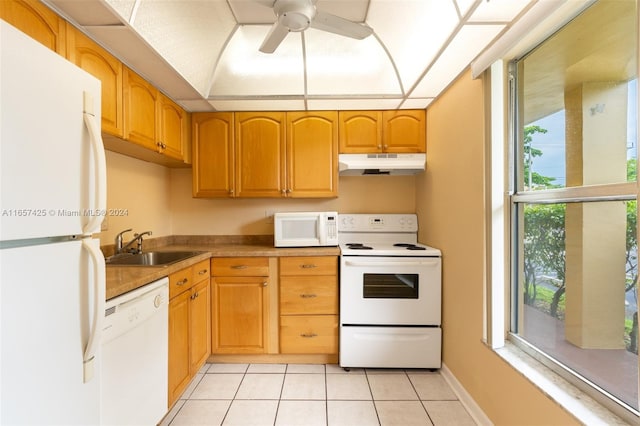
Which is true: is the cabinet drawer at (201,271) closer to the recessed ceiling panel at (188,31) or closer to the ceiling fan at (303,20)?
the recessed ceiling panel at (188,31)

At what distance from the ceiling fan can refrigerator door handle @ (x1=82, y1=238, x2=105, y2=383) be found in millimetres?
1198

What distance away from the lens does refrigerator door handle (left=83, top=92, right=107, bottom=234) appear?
917 millimetres

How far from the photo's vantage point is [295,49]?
207 centimetres

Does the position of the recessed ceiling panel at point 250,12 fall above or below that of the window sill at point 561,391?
above

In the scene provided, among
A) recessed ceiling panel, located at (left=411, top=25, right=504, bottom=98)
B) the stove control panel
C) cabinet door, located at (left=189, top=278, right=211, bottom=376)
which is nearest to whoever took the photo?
recessed ceiling panel, located at (left=411, top=25, right=504, bottom=98)

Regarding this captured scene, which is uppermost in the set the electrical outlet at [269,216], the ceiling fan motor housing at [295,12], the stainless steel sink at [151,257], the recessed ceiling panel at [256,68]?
the recessed ceiling panel at [256,68]

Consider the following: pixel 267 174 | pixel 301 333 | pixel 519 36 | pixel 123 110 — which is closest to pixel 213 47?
pixel 123 110

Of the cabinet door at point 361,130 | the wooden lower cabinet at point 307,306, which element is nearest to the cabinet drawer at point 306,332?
the wooden lower cabinet at point 307,306

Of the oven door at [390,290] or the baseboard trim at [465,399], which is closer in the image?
the baseboard trim at [465,399]

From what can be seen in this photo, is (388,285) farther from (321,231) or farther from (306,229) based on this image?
(306,229)

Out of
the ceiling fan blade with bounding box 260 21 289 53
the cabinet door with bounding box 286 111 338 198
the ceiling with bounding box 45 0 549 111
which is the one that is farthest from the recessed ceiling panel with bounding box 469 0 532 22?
the cabinet door with bounding box 286 111 338 198

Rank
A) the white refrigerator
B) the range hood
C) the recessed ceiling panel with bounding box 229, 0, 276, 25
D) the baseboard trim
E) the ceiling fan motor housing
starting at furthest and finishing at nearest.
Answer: the range hood → the recessed ceiling panel with bounding box 229, 0, 276, 25 → the baseboard trim → the ceiling fan motor housing → the white refrigerator

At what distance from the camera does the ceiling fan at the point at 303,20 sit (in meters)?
1.22

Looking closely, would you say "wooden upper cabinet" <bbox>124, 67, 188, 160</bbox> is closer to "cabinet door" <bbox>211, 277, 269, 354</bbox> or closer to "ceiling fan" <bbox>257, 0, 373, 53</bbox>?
"ceiling fan" <bbox>257, 0, 373, 53</bbox>
